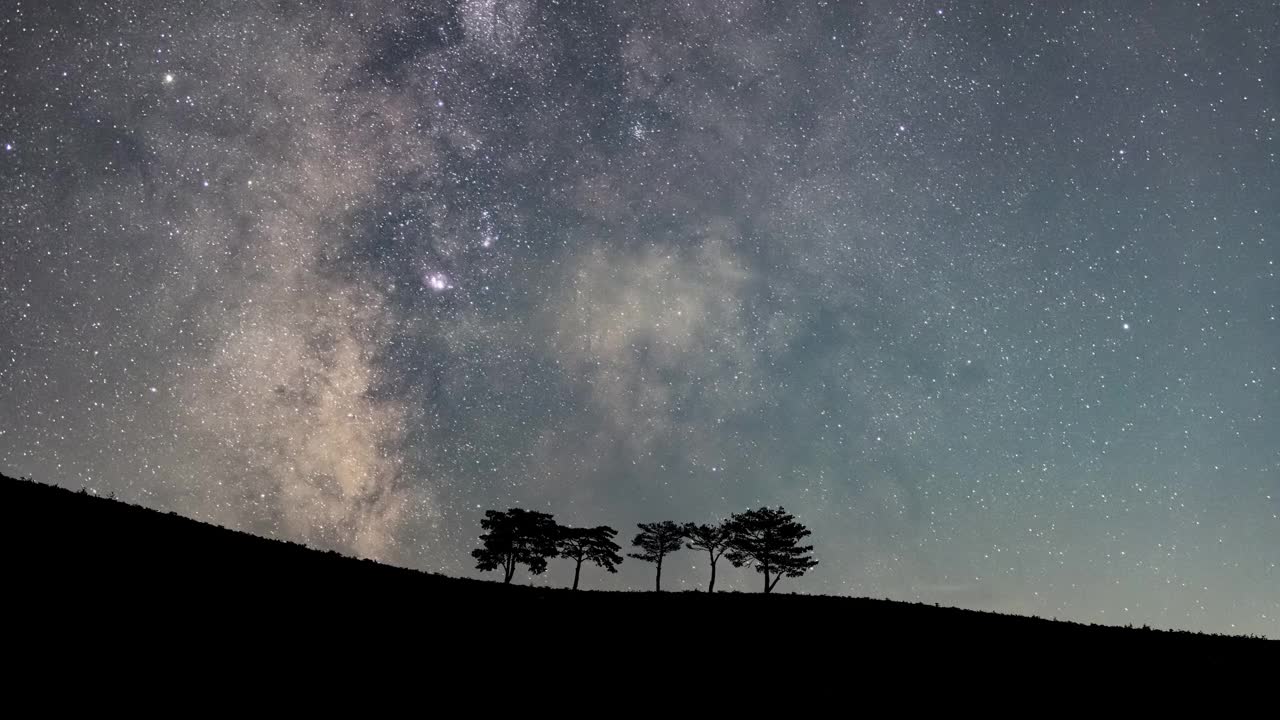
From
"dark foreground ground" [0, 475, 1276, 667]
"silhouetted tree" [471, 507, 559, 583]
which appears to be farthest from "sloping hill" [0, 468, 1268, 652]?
"silhouetted tree" [471, 507, 559, 583]

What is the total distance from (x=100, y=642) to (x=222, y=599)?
14.4ft

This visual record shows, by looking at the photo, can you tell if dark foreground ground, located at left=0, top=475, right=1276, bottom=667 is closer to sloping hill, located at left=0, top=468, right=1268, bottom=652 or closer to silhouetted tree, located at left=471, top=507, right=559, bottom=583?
sloping hill, located at left=0, top=468, right=1268, bottom=652

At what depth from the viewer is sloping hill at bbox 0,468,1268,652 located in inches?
605

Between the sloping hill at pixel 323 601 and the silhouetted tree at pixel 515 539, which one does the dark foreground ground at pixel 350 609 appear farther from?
the silhouetted tree at pixel 515 539

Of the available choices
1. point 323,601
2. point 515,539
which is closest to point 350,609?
point 323,601

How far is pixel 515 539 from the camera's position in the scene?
49500 millimetres

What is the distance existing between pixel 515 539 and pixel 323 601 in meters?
31.1

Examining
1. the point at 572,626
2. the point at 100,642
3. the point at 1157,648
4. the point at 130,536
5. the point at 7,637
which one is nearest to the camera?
the point at 7,637

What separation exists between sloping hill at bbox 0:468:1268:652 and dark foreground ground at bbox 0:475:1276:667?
0.21ft

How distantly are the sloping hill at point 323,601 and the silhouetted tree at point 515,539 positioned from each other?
1971cm

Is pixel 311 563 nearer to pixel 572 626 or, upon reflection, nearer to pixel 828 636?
pixel 572 626

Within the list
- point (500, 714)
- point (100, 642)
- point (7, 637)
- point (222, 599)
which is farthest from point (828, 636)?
point (7, 637)

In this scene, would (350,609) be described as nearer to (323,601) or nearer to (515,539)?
(323,601)

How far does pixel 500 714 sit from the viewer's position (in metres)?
13.0
